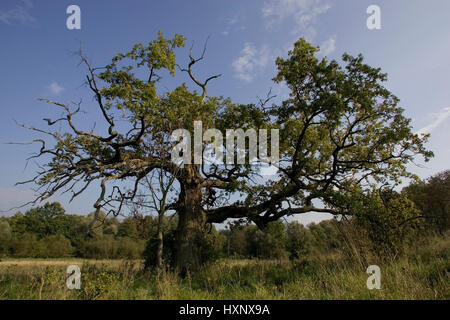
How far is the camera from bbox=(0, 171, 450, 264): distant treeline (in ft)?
32.2

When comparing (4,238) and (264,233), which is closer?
(264,233)

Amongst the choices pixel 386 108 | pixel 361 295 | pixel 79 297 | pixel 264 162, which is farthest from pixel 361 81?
pixel 79 297

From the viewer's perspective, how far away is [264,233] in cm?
1905

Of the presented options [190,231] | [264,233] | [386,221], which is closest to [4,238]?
[264,233]

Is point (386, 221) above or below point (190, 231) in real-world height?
above

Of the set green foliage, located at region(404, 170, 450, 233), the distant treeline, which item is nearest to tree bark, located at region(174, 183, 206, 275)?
the distant treeline

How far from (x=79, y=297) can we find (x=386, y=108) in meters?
11.8

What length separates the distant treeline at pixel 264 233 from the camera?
32.2ft

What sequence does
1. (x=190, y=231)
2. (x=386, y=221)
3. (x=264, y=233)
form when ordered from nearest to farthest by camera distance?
(x=386, y=221)
(x=190, y=231)
(x=264, y=233)

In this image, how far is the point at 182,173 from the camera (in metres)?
12.1
